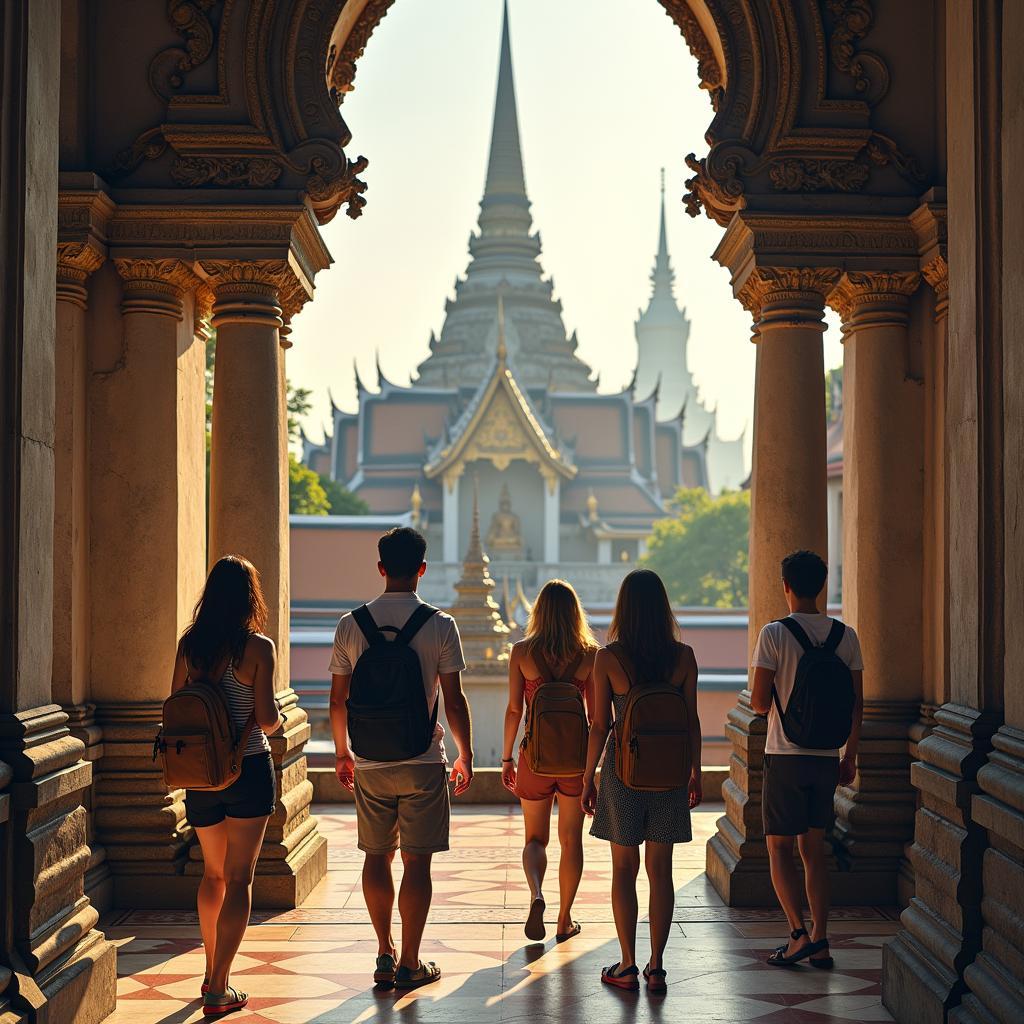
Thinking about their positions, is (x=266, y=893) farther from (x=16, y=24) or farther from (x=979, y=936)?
(x=16, y=24)

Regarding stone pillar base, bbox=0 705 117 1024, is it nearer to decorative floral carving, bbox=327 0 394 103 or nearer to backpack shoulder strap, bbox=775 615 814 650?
backpack shoulder strap, bbox=775 615 814 650

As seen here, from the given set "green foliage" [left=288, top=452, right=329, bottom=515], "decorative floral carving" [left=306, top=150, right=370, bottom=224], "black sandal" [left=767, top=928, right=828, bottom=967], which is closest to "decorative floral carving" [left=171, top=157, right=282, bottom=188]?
"decorative floral carving" [left=306, top=150, right=370, bottom=224]

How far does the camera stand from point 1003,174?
3938mm

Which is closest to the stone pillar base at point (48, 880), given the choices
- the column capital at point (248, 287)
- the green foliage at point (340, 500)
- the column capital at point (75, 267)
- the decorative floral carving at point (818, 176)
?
the column capital at point (75, 267)

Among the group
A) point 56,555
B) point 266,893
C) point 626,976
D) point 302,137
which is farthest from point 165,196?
point 626,976

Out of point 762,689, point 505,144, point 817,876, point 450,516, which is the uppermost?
point 505,144

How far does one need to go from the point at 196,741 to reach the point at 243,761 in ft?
0.65

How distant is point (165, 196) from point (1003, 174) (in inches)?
144

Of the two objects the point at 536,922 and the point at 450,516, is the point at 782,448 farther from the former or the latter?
the point at 450,516

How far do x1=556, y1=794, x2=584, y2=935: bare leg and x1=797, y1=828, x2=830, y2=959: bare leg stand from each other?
0.80 meters

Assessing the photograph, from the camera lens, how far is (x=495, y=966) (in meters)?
5.04

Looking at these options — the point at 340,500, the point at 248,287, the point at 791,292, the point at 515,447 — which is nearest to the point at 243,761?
the point at 248,287

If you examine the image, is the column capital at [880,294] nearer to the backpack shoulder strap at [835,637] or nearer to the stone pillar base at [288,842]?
the backpack shoulder strap at [835,637]

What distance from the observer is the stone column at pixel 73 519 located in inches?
236
